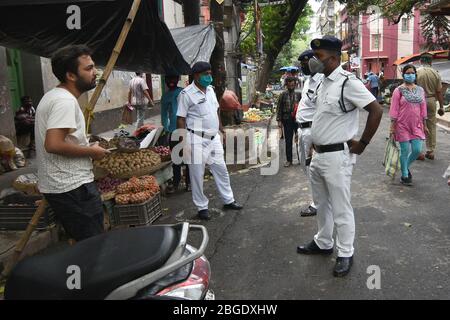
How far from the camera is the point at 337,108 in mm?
3867

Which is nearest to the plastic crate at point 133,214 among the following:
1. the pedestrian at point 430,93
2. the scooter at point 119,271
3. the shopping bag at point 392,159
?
the scooter at point 119,271

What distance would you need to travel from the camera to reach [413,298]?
3527 millimetres

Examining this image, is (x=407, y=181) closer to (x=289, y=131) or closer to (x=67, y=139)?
(x=289, y=131)

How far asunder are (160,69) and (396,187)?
4.22 meters

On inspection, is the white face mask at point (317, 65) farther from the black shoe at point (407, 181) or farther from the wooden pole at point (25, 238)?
the black shoe at point (407, 181)

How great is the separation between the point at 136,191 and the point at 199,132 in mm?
1106

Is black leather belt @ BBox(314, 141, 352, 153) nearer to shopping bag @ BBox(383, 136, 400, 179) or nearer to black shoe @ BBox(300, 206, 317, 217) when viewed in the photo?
black shoe @ BBox(300, 206, 317, 217)

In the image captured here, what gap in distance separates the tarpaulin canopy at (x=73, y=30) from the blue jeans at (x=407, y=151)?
3891 millimetres

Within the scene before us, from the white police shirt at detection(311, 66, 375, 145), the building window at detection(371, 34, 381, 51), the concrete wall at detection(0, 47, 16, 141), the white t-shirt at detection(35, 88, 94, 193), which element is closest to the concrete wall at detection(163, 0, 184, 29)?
the concrete wall at detection(0, 47, 16, 141)

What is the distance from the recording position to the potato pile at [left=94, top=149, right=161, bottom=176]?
20.4 ft

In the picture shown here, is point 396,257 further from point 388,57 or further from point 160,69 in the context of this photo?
point 388,57

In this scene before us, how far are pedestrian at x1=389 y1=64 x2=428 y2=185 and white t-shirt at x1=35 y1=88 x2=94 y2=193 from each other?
5.28 m

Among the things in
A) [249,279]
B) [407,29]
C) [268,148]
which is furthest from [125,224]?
[407,29]

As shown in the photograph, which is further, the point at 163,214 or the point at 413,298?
the point at 163,214
